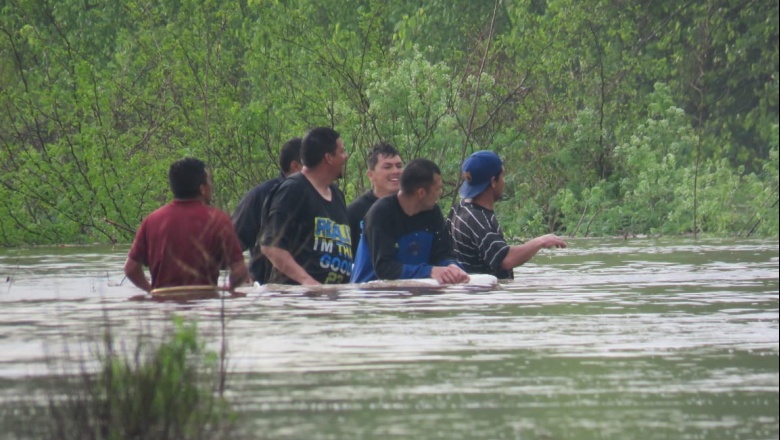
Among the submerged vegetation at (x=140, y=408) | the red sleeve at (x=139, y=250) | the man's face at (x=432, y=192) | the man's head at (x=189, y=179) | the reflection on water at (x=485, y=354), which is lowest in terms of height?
the reflection on water at (x=485, y=354)

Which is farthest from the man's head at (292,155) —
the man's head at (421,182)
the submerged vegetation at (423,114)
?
the submerged vegetation at (423,114)

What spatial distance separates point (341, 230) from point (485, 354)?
4.67 metres

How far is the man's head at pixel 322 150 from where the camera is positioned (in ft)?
47.5

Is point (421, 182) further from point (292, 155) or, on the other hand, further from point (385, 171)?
point (292, 155)

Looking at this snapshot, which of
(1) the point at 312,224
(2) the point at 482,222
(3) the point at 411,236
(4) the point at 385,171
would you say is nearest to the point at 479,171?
(2) the point at 482,222

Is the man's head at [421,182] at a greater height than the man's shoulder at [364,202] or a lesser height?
greater

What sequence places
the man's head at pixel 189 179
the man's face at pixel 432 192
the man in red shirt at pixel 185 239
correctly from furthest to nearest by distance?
the man's face at pixel 432 192
the man's head at pixel 189 179
the man in red shirt at pixel 185 239

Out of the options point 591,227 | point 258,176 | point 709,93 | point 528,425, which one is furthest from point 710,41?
point 528,425

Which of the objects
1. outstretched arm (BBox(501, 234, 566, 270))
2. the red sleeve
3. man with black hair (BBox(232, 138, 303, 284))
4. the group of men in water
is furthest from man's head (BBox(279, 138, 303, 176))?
the red sleeve

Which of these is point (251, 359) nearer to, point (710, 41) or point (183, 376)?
point (183, 376)

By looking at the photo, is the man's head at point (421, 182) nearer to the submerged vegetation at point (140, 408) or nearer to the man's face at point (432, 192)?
the man's face at point (432, 192)

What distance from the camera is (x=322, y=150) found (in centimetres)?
1448

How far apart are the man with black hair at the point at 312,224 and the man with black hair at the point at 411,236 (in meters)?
0.27

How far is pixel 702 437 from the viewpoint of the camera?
7.06 meters
